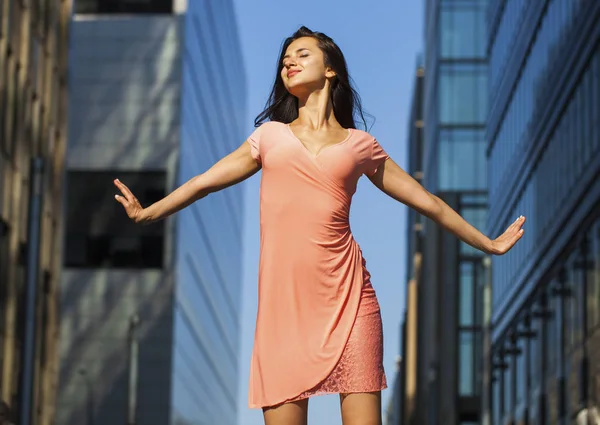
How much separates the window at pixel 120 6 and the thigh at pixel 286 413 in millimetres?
98058

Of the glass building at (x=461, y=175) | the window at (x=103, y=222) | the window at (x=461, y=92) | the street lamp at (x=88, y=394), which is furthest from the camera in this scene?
the window at (x=103, y=222)

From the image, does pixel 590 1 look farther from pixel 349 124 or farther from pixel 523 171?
pixel 349 124

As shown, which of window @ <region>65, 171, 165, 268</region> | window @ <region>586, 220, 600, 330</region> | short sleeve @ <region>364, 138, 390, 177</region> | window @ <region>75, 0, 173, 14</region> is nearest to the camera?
short sleeve @ <region>364, 138, 390, 177</region>

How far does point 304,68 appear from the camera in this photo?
560 centimetres

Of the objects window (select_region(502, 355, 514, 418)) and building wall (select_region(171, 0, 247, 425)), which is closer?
window (select_region(502, 355, 514, 418))

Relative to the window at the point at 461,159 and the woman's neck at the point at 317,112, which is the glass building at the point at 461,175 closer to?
the window at the point at 461,159

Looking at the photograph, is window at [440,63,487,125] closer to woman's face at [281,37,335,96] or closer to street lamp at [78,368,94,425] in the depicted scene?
street lamp at [78,368,94,425]

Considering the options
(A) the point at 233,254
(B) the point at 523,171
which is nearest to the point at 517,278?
(B) the point at 523,171

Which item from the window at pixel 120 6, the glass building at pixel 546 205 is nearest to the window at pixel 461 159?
the glass building at pixel 546 205

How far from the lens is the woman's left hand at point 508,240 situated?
5.73 m

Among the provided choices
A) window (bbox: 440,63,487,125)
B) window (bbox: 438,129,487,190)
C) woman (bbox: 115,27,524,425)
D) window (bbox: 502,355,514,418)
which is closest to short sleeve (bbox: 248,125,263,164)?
woman (bbox: 115,27,524,425)

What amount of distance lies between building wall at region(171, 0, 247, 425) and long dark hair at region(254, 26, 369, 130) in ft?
280

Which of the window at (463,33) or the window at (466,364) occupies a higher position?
the window at (463,33)

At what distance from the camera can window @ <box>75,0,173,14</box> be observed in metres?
102
